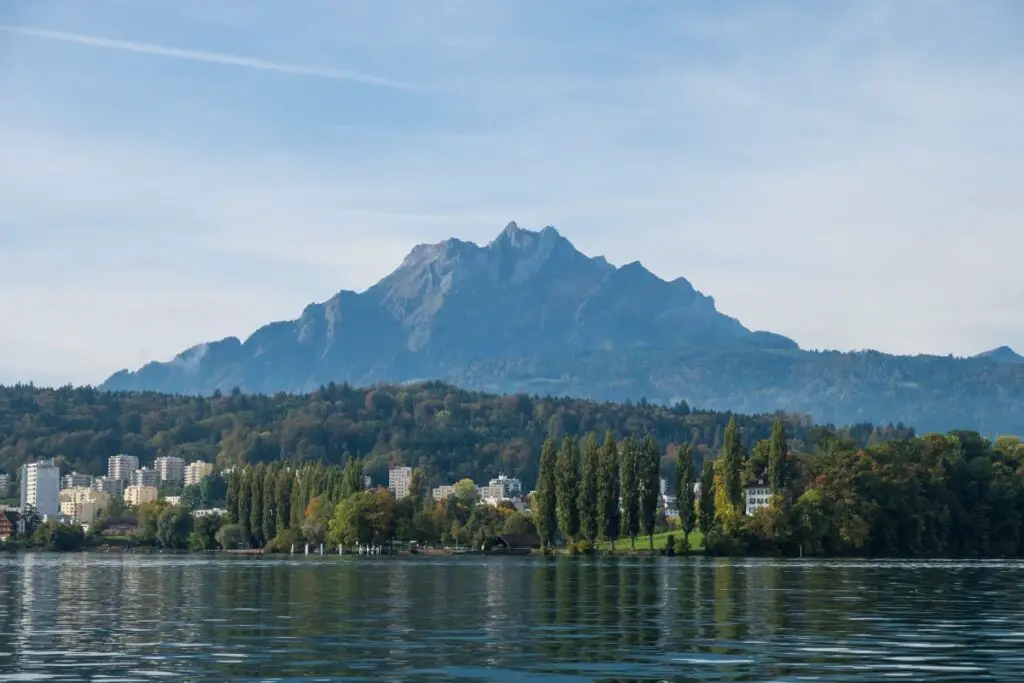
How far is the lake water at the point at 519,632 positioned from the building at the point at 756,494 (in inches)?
3580

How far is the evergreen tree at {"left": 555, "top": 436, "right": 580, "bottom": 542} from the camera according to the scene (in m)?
174

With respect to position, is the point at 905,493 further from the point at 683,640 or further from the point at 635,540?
the point at 683,640

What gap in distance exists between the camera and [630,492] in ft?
565

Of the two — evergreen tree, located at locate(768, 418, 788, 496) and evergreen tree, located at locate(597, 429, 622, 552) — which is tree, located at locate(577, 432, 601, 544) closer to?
evergreen tree, located at locate(597, 429, 622, 552)

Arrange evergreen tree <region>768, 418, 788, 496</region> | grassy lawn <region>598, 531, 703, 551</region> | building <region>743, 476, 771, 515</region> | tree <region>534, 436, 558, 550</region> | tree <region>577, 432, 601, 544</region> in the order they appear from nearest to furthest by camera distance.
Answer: tree <region>577, 432, 601, 544</region>
tree <region>534, 436, 558, 550</region>
evergreen tree <region>768, 418, 788, 496</region>
grassy lawn <region>598, 531, 703, 551</region>
building <region>743, 476, 771, 515</region>

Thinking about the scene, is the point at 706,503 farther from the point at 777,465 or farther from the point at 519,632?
the point at 519,632

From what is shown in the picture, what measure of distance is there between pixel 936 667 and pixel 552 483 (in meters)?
139

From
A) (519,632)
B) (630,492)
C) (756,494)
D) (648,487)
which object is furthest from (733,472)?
(519,632)

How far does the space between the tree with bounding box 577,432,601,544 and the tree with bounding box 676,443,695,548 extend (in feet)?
33.3

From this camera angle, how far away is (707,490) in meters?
170

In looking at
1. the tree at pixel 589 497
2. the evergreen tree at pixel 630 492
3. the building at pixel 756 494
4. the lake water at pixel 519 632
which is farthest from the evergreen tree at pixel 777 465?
the lake water at pixel 519 632

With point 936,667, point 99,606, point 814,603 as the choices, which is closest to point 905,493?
point 814,603

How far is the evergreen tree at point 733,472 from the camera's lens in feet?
571

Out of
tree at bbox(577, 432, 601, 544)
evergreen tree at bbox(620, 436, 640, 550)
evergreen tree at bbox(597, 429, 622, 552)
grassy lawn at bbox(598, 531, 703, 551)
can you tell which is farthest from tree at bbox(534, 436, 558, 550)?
evergreen tree at bbox(620, 436, 640, 550)
